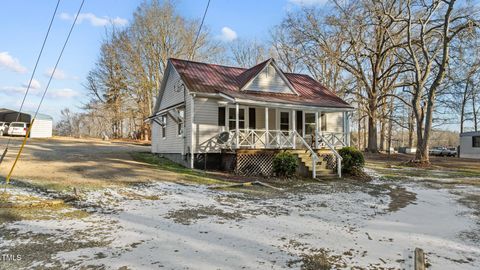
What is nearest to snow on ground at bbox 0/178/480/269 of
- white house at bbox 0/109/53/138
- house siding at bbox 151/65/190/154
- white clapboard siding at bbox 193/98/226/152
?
white clapboard siding at bbox 193/98/226/152

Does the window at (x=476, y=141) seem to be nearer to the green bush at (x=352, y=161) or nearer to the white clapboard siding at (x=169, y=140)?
the green bush at (x=352, y=161)

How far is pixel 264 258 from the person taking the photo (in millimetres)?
4574

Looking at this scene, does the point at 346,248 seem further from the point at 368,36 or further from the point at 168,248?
the point at 368,36

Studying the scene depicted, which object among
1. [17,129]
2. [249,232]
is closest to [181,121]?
[249,232]

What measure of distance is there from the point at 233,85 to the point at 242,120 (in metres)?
1.95

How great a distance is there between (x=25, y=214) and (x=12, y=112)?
36000mm

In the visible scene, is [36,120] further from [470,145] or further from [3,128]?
[470,145]

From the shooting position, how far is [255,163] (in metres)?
14.1

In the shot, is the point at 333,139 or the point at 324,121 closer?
the point at 333,139

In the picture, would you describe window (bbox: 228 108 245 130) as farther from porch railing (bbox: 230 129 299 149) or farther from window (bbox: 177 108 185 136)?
window (bbox: 177 108 185 136)

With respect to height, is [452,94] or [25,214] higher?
→ [452,94]

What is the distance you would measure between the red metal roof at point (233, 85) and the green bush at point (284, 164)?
287 centimetres

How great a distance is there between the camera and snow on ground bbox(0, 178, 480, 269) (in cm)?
450

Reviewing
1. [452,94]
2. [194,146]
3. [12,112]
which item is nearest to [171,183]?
[194,146]
